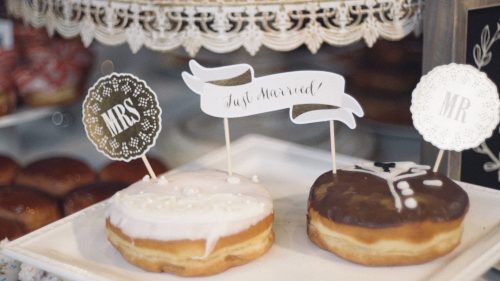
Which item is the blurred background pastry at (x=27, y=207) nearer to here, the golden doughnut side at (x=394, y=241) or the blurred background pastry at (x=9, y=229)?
the blurred background pastry at (x=9, y=229)

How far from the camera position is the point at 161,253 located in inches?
→ 38.3

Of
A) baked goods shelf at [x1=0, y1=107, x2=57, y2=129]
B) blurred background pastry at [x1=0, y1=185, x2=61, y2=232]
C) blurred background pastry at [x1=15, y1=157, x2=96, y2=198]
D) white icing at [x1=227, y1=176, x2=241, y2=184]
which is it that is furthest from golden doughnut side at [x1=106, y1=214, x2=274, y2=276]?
baked goods shelf at [x1=0, y1=107, x2=57, y2=129]

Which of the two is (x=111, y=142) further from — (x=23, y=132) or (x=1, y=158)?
(x=23, y=132)

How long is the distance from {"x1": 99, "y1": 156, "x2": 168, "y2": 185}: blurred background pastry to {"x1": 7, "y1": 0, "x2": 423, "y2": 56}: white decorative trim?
298 mm

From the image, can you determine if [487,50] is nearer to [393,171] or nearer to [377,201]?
[393,171]

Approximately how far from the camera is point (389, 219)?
3.14 feet

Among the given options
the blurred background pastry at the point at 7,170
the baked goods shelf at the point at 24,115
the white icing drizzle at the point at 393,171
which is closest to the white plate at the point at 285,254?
the white icing drizzle at the point at 393,171

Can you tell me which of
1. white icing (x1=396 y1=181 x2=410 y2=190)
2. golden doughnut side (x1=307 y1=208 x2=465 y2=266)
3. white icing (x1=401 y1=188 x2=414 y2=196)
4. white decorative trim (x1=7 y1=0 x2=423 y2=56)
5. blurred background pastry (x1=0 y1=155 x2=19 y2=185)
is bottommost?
blurred background pastry (x1=0 y1=155 x2=19 y2=185)

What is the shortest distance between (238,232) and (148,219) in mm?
127

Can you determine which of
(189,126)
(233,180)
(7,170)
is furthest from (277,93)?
(189,126)

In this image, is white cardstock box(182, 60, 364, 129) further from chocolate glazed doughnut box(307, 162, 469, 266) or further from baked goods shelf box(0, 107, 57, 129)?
baked goods shelf box(0, 107, 57, 129)

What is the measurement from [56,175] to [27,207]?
17 centimetres

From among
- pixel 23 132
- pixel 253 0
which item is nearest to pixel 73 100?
pixel 23 132

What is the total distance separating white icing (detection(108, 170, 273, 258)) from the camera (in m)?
0.97
